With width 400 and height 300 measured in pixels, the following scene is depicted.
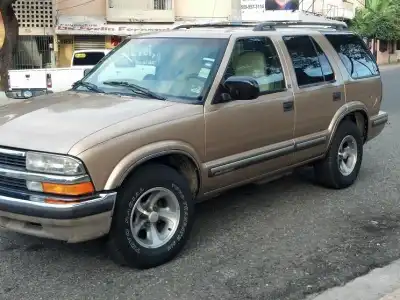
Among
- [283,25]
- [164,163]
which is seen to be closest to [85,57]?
[283,25]

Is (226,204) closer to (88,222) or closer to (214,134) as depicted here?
(214,134)

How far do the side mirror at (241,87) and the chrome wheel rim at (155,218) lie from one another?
1.03 meters

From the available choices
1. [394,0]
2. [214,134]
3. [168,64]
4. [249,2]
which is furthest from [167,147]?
[394,0]

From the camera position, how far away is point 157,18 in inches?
1158

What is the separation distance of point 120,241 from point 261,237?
143cm

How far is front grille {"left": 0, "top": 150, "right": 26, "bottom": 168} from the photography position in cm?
394

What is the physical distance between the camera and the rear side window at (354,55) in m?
6.53

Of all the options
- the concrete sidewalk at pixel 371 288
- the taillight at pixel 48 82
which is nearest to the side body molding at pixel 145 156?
the concrete sidewalk at pixel 371 288

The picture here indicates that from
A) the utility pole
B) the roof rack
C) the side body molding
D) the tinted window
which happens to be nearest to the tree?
the tinted window

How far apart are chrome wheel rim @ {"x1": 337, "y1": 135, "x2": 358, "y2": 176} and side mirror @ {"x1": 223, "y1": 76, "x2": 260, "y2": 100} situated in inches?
80.8

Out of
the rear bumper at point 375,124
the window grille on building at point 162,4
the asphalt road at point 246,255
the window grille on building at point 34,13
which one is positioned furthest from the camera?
the window grille on building at point 162,4

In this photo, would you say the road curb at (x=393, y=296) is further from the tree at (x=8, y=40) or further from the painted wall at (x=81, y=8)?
the painted wall at (x=81, y=8)

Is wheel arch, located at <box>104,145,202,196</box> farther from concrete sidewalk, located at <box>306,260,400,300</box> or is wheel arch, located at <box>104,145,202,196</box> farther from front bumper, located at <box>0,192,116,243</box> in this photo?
concrete sidewalk, located at <box>306,260,400,300</box>

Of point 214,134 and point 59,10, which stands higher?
point 59,10
